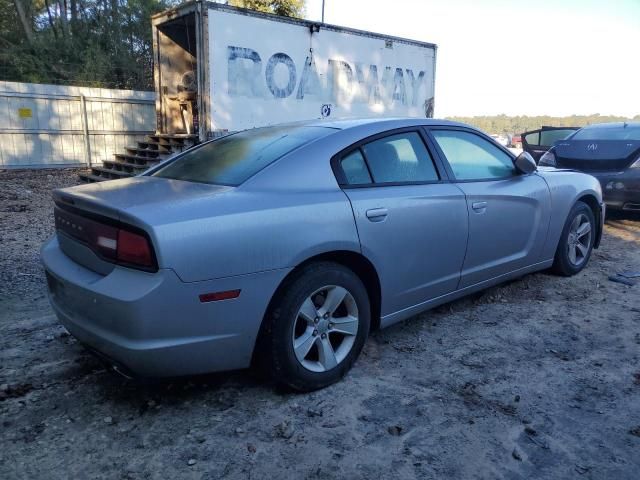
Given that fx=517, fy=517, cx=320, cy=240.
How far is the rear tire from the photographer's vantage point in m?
4.61

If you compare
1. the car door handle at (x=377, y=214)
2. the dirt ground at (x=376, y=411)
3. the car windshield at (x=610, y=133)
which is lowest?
the dirt ground at (x=376, y=411)

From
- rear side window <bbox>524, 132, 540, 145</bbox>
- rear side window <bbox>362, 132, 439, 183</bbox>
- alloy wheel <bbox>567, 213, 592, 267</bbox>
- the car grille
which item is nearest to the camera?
rear side window <bbox>362, 132, 439, 183</bbox>

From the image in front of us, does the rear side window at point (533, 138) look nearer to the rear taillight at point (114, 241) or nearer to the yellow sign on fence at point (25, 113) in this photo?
the rear taillight at point (114, 241)

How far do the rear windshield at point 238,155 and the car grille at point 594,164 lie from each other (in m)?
5.54

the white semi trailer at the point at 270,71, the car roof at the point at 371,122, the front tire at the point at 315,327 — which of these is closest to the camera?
the front tire at the point at 315,327

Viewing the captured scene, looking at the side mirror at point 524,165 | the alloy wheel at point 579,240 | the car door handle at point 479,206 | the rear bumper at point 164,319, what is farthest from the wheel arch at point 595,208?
the rear bumper at point 164,319

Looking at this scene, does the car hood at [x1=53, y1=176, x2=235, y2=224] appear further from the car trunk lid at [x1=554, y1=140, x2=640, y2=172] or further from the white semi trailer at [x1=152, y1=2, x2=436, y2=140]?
the white semi trailer at [x1=152, y1=2, x2=436, y2=140]

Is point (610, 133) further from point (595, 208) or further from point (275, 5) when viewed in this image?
point (275, 5)

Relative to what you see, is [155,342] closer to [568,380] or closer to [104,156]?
[568,380]

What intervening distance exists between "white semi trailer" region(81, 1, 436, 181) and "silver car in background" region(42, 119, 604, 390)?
504 centimetres

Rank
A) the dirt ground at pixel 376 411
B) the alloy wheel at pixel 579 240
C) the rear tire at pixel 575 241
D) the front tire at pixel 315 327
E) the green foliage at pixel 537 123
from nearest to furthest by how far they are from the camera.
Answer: the dirt ground at pixel 376 411 → the front tire at pixel 315 327 → the rear tire at pixel 575 241 → the alloy wheel at pixel 579 240 → the green foliage at pixel 537 123

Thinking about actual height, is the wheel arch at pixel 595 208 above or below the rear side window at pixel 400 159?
below

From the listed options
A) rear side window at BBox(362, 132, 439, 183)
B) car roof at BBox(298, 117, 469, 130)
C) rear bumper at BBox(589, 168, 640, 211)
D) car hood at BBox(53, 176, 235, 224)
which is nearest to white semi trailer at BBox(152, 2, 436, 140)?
rear bumper at BBox(589, 168, 640, 211)

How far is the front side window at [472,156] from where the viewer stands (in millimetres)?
3623
